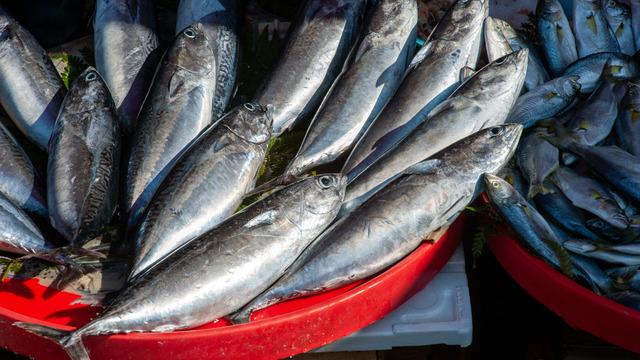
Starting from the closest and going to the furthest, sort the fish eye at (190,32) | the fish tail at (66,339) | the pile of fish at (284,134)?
the fish tail at (66,339), the pile of fish at (284,134), the fish eye at (190,32)

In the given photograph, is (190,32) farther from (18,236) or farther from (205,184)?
(18,236)

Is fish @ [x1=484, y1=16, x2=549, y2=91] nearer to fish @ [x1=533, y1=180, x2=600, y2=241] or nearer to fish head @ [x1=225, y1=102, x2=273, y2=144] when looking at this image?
fish @ [x1=533, y1=180, x2=600, y2=241]

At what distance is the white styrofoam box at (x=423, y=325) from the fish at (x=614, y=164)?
2.19 feet

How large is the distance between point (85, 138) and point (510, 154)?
161cm

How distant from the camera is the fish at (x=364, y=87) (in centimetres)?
267

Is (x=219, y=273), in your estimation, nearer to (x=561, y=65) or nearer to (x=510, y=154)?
(x=510, y=154)

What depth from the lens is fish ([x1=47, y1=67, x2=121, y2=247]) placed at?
2379mm

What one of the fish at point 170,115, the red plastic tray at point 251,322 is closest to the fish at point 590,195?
the red plastic tray at point 251,322

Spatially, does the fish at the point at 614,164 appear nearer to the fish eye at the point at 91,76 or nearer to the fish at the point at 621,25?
the fish at the point at 621,25

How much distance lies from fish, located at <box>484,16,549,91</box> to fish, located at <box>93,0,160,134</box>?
1514 millimetres

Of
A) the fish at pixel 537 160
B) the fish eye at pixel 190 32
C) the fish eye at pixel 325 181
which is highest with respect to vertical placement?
the fish eye at pixel 190 32

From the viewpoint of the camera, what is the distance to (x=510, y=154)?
251 cm

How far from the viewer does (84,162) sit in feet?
8.23

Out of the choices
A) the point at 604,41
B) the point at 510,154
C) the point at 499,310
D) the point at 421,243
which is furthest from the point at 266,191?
the point at 604,41
